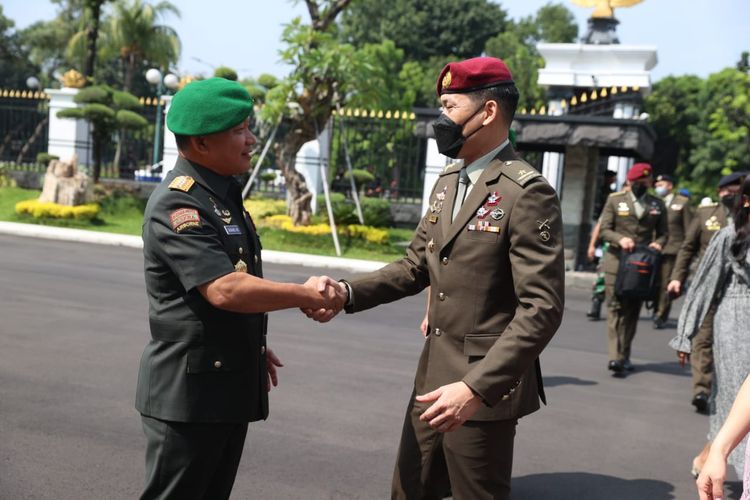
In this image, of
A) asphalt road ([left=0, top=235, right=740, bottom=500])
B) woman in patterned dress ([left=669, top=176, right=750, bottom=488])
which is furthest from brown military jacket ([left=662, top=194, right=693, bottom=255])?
woman in patterned dress ([left=669, top=176, right=750, bottom=488])

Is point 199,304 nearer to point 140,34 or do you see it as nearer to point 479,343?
point 479,343

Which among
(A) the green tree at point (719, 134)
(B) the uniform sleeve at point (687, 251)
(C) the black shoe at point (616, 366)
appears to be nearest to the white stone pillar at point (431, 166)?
(C) the black shoe at point (616, 366)

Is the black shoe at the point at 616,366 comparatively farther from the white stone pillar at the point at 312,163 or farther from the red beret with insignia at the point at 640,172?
the white stone pillar at the point at 312,163

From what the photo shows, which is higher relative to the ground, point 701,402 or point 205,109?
point 205,109

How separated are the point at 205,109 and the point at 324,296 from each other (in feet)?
2.73

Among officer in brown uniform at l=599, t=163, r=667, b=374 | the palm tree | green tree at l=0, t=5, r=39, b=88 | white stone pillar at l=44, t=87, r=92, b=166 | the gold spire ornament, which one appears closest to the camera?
officer in brown uniform at l=599, t=163, r=667, b=374

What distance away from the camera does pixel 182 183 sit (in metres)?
2.73

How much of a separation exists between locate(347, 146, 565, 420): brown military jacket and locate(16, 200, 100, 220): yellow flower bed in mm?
15558

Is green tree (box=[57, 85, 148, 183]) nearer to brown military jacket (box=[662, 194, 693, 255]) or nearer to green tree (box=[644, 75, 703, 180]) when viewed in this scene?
brown military jacket (box=[662, 194, 693, 255])

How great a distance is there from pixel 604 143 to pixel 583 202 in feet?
5.30

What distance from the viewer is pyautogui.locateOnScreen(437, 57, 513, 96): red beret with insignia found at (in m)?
2.94

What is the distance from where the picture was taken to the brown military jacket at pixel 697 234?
723 centimetres

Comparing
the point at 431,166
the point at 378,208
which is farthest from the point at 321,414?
the point at 378,208

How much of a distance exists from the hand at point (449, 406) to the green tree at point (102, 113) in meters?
18.0
